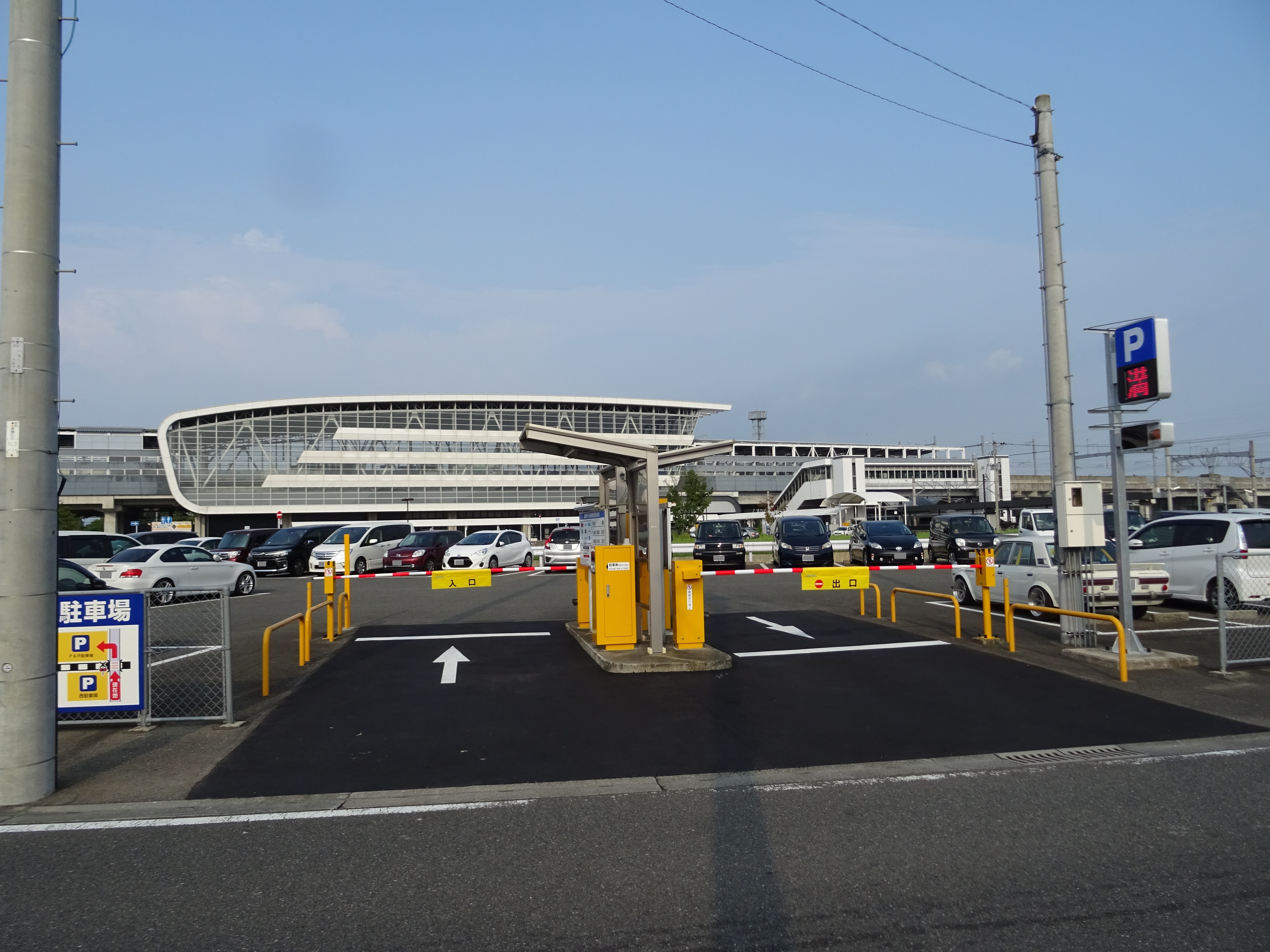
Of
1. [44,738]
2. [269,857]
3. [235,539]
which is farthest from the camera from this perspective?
[235,539]

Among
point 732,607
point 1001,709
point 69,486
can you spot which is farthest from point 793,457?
point 1001,709

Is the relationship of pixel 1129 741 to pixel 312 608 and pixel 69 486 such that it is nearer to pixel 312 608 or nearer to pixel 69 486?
pixel 312 608

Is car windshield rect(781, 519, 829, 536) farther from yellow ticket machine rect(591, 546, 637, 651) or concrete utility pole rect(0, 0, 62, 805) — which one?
concrete utility pole rect(0, 0, 62, 805)

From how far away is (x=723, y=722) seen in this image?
28.0 feet

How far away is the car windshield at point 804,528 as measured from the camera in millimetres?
28984

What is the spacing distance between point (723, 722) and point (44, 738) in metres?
5.49

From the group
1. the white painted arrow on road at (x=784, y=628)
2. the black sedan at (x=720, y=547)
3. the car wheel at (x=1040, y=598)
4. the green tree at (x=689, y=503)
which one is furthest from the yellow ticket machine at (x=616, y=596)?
the green tree at (x=689, y=503)

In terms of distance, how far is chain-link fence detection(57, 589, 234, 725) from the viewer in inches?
334

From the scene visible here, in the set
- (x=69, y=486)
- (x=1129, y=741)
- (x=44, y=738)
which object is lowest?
(x=1129, y=741)

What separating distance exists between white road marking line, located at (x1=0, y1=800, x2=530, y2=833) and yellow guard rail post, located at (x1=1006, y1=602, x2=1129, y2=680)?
24.3 feet

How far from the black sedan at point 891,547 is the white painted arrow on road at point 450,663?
20435mm

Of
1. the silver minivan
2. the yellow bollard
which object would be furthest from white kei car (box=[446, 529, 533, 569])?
the yellow bollard

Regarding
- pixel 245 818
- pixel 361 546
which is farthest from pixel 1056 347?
pixel 361 546

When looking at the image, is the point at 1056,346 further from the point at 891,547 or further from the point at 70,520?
the point at 70,520
